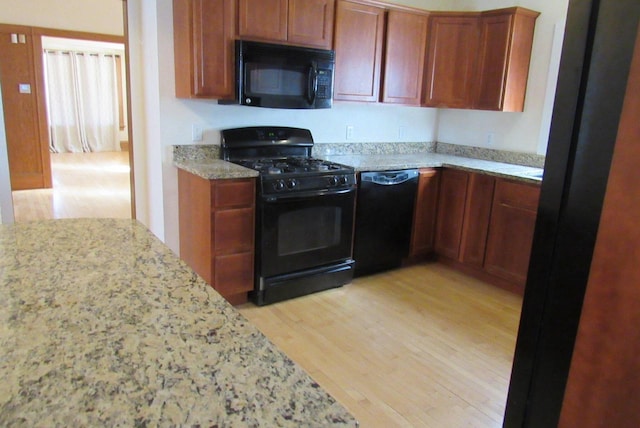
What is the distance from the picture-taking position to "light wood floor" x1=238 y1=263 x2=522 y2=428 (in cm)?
219

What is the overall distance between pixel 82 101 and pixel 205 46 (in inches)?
337

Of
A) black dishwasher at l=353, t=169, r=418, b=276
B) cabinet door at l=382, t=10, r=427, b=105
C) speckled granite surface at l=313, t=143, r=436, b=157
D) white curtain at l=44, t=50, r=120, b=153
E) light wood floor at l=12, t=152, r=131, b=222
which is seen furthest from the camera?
white curtain at l=44, t=50, r=120, b=153

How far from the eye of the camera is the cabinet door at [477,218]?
142 inches

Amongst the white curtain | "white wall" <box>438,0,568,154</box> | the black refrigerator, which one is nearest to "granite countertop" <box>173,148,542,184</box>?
"white wall" <box>438,0,568,154</box>

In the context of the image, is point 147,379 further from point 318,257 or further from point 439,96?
point 439,96

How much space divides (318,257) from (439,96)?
187cm

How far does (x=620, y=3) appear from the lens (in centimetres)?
88

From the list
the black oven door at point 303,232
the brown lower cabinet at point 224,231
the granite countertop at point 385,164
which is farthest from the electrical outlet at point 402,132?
the brown lower cabinet at point 224,231

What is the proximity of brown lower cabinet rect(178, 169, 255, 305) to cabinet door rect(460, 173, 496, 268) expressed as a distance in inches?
70.8

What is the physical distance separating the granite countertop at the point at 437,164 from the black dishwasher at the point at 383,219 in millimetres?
59

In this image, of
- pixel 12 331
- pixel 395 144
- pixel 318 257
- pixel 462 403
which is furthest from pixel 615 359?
pixel 395 144

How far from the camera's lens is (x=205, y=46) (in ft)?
9.64

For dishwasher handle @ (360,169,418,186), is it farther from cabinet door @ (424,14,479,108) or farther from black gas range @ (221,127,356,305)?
cabinet door @ (424,14,479,108)

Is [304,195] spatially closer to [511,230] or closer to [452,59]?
[511,230]
